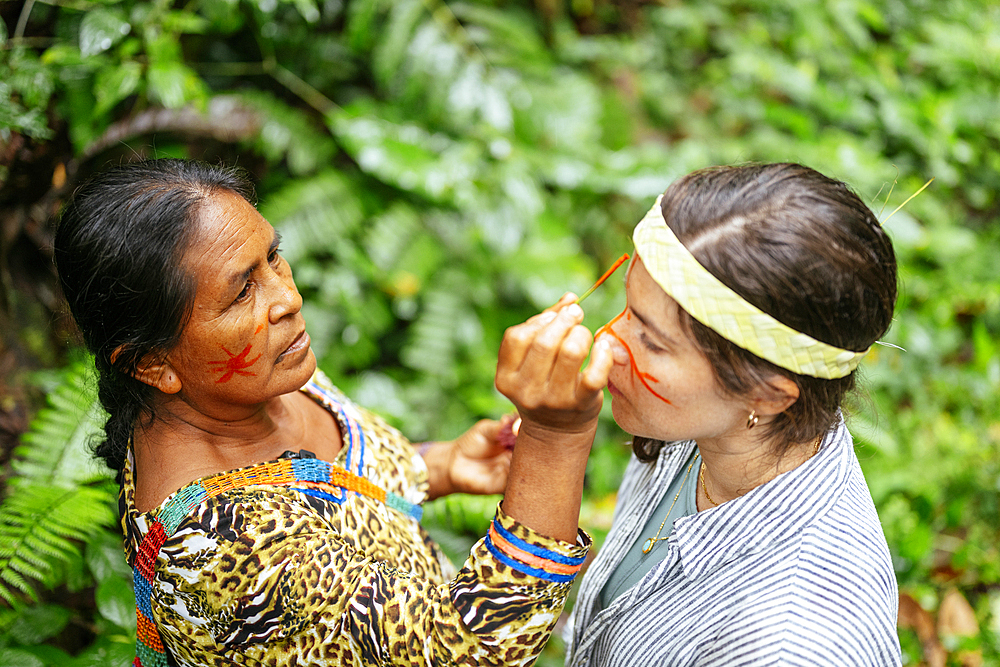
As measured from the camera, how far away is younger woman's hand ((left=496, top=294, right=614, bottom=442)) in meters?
1.37

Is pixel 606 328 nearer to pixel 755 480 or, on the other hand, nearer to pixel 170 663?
pixel 755 480

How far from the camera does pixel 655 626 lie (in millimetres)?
1645

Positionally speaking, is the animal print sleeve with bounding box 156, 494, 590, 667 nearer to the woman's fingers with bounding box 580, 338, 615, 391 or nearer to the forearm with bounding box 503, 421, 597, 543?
the forearm with bounding box 503, 421, 597, 543

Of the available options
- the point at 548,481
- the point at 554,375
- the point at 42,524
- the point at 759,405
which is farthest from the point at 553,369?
the point at 42,524

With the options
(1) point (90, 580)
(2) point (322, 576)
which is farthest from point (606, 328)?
(1) point (90, 580)

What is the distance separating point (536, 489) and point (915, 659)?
286 cm

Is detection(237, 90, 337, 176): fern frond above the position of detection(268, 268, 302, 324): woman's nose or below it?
below

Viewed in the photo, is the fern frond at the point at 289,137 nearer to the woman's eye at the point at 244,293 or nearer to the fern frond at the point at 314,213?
the fern frond at the point at 314,213

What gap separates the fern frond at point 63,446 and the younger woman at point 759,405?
2.09 meters

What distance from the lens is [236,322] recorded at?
1.63 meters

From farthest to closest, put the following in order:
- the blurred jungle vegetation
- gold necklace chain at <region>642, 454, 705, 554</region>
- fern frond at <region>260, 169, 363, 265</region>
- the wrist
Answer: fern frond at <region>260, 169, 363, 265</region>
the blurred jungle vegetation
the wrist
gold necklace chain at <region>642, 454, 705, 554</region>

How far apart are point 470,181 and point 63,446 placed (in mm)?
2497

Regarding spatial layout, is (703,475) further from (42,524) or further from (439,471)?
(42,524)

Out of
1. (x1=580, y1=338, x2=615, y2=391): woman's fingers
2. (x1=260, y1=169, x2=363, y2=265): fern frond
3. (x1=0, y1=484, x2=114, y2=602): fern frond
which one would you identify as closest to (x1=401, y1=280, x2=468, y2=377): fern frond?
(x1=260, y1=169, x2=363, y2=265): fern frond
